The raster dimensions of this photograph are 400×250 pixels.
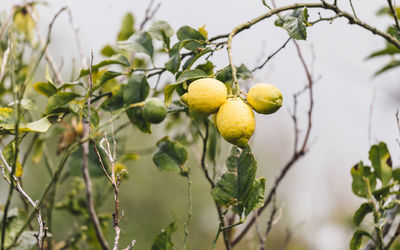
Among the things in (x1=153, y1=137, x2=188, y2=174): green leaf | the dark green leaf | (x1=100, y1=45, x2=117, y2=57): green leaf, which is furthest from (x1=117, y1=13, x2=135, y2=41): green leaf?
(x1=153, y1=137, x2=188, y2=174): green leaf

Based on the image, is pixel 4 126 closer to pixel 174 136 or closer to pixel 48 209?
pixel 48 209

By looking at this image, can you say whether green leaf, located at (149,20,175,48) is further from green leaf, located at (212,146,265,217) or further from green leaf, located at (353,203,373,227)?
green leaf, located at (353,203,373,227)

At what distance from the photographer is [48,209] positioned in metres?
1.02

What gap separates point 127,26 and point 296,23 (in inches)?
23.4

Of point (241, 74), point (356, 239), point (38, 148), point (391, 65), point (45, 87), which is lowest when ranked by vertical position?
point (38, 148)

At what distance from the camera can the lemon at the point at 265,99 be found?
492 mm

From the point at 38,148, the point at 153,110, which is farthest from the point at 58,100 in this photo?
the point at 38,148

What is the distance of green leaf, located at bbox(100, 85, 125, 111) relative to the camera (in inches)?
27.8

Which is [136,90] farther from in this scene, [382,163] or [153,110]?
[382,163]

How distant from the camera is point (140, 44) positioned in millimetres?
722

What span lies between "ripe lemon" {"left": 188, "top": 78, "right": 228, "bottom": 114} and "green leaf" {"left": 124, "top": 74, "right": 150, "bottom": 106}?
0.18 m

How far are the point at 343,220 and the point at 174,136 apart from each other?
3.67 feet

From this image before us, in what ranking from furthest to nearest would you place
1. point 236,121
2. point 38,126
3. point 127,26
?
1. point 127,26
2. point 38,126
3. point 236,121

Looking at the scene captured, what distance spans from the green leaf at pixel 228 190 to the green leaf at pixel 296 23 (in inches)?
8.6
